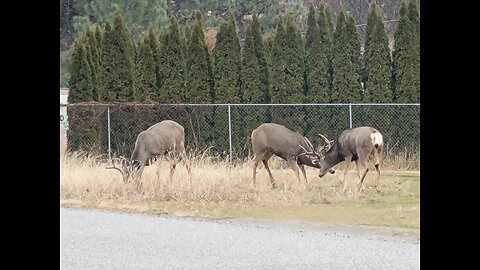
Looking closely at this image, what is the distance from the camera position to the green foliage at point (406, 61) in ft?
54.6

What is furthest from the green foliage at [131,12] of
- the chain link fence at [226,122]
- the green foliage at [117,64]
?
the chain link fence at [226,122]

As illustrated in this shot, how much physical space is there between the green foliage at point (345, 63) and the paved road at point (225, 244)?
6.67 meters

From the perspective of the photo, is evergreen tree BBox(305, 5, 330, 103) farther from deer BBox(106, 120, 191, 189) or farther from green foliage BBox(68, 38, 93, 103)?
green foliage BBox(68, 38, 93, 103)

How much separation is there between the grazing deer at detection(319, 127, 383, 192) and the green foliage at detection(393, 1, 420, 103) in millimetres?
3632

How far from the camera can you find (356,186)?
13570 millimetres

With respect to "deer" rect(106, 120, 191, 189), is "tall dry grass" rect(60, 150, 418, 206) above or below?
below

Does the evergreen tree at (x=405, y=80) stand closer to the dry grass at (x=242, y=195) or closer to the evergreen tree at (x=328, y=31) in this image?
the dry grass at (x=242, y=195)

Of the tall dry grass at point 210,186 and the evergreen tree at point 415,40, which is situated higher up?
the evergreen tree at point 415,40

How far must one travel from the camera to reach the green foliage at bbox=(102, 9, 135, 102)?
17766mm

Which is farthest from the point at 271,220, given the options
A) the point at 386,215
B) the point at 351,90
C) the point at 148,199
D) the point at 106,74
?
the point at 106,74

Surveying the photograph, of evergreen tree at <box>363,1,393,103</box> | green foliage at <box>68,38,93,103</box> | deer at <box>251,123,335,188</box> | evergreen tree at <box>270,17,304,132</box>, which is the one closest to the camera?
deer at <box>251,123,335,188</box>

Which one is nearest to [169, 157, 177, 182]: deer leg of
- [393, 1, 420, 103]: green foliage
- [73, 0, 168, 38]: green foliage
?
[393, 1, 420, 103]: green foliage
